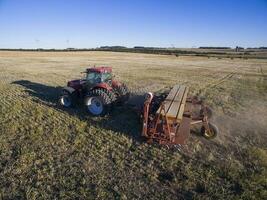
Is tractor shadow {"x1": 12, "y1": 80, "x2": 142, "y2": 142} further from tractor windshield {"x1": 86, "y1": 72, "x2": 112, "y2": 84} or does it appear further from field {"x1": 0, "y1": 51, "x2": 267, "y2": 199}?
tractor windshield {"x1": 86, "y1": 72, "x2": 112, "y2": 84}

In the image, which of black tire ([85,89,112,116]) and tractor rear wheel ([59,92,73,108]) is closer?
black tire ([85,89,112,116])

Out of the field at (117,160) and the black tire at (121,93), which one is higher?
the black tire at (121,93)

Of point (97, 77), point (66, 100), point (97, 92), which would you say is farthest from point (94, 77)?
point (66, 100)

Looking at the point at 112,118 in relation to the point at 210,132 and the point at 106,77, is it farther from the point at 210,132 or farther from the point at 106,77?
the point at 210,132

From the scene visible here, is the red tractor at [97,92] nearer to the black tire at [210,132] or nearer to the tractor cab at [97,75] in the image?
the tractor cab at [97,75]

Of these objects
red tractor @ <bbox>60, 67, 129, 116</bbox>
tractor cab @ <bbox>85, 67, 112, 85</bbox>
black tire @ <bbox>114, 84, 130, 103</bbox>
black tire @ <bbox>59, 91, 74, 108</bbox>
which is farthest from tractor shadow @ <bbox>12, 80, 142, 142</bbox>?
tractor cab @ <bbox>85, 67, 112, 85</bbox>

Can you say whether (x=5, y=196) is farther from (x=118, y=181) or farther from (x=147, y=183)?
(x=147, y=183)

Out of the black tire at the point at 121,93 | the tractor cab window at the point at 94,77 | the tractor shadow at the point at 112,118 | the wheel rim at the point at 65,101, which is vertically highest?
the tractor cab window at the point at 94,77

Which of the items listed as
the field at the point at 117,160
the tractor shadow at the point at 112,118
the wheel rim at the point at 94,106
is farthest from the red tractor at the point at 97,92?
the field at the point at 117,160
